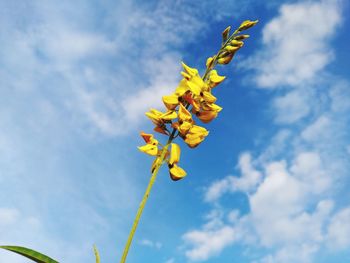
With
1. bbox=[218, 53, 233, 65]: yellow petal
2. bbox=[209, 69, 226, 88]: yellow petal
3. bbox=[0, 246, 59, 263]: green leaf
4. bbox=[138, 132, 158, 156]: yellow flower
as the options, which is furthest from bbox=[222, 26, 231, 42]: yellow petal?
bbox=[0, 246, 59, 263]: green leaf

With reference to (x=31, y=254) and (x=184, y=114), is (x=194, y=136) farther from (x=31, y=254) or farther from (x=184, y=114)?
(x=31, y=254)

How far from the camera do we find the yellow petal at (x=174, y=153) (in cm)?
317

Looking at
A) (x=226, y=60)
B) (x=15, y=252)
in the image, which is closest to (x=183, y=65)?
(x=226, y=60)

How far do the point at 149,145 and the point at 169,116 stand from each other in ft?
1.01

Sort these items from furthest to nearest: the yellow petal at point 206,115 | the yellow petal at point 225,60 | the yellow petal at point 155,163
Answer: the yellow petal at point 225,60
the yellow petal at point 206,115
the yellow petal at point 155,163

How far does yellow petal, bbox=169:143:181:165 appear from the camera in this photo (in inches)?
125

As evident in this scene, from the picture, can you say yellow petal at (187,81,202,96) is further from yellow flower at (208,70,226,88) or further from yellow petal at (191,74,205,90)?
yellow flower at (208,70,226,88)

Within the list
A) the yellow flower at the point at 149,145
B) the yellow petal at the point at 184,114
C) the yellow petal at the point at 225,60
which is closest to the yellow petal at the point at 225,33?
the yellow petal at the point at 225,60

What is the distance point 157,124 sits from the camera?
Result: 3334 millimetres

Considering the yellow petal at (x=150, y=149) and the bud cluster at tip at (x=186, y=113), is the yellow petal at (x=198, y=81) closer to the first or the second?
the bud cluster at tip at (x=186, y=113)

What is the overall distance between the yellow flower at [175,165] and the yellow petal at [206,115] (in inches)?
14.7

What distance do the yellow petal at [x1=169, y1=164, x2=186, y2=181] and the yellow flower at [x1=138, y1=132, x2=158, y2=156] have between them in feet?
0.67

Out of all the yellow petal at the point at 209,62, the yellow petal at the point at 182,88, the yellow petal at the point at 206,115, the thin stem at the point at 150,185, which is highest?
the yellow petal at the point at 209,62

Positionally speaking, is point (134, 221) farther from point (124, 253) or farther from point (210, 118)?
point (210, 118)
